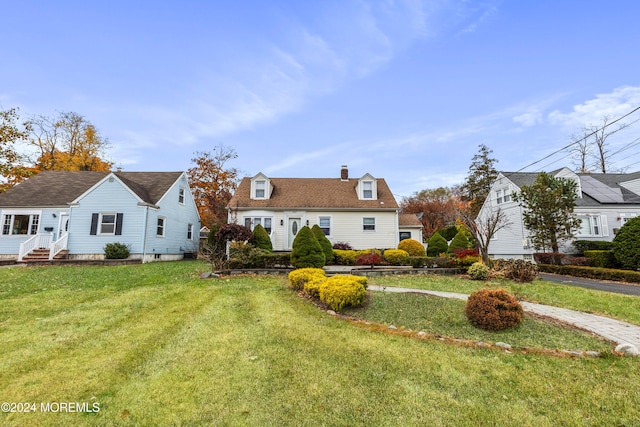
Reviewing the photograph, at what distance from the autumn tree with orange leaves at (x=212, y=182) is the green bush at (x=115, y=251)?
41.0 ft

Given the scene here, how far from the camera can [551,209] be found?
56.1 feet

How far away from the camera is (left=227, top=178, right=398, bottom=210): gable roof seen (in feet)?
64.8

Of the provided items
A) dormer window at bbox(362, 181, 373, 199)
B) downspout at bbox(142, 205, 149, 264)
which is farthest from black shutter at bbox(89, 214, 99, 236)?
dormer window at bbox(362, 181, 373, 199)

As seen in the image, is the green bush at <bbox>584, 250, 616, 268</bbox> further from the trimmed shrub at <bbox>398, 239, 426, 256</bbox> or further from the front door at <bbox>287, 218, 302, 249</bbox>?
the front door at <bbox>287, 218, 302, 249</bbox>

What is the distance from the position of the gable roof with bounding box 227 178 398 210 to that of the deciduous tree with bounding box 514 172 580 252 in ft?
26.5

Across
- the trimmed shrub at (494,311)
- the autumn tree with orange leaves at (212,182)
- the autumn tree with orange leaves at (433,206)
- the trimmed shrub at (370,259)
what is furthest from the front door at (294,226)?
the autumn tree with orange leaves at (433,206)

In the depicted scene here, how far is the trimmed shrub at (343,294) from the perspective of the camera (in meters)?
6.57

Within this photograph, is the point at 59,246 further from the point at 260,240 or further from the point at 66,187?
the point at 260,240

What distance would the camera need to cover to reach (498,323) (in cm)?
534

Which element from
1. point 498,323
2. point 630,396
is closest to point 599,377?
point 630,396

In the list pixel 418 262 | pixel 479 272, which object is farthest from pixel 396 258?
pixel 479 272

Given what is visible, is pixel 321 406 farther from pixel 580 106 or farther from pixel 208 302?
pixel 580 106

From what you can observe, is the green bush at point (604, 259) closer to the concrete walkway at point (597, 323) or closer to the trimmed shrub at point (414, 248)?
the trimmed shrub at point (414, 248)

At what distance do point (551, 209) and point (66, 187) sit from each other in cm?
3122
